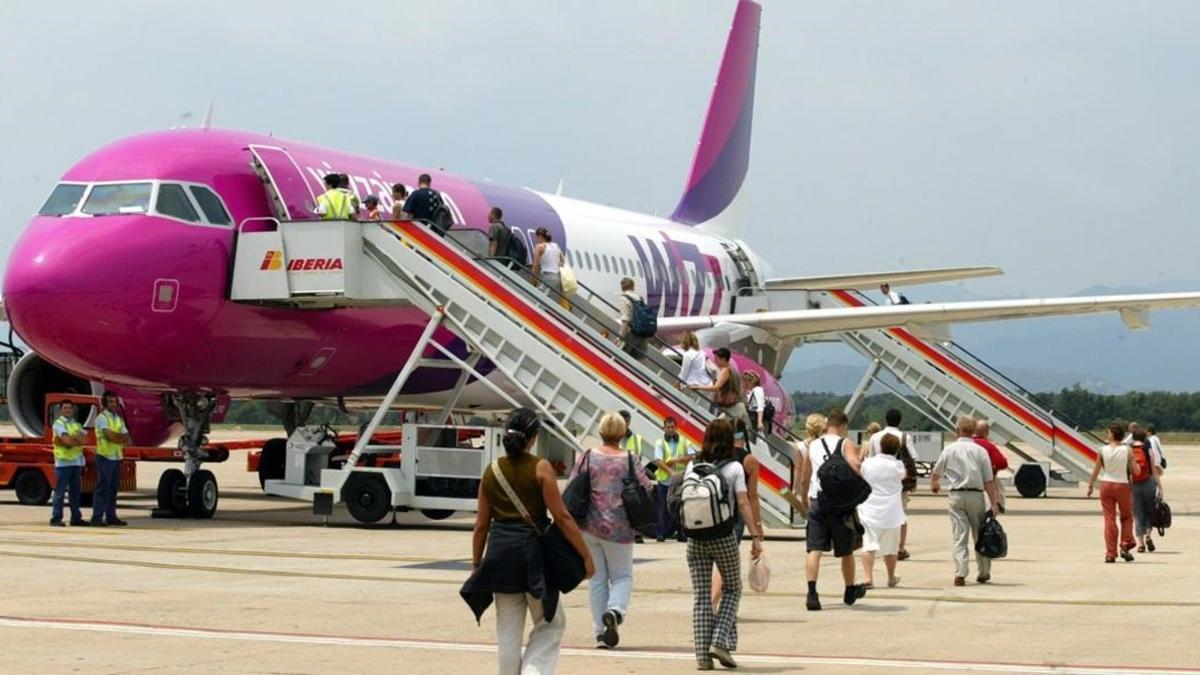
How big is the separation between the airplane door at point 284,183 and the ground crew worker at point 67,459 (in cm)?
325

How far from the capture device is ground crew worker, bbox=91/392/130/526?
20.8m

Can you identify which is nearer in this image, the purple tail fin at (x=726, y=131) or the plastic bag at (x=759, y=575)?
the plastic bag at (x=759, y=575)

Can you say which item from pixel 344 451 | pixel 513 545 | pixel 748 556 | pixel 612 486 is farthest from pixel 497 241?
pixel 513 545

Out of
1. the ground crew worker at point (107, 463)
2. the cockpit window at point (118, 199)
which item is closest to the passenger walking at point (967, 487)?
the cockpit window at point (118, 199)

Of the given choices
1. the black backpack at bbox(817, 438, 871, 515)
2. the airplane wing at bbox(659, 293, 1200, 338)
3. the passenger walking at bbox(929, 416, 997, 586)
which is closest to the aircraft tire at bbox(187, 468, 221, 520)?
the airplane wing at bbox(659, 293, 1200, 338)

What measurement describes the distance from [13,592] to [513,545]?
18.5ft

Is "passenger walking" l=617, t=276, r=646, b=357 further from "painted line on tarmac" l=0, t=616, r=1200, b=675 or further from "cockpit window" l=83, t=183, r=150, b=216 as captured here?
Answer: "painted line on tarmac" l=0, t=616, r=1200, b=675

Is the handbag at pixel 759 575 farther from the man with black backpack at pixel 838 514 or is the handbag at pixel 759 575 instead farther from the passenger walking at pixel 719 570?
the man with black backpack at pixel 838 514

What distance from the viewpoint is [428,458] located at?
21.4 m

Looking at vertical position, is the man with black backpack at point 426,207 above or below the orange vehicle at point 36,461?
above

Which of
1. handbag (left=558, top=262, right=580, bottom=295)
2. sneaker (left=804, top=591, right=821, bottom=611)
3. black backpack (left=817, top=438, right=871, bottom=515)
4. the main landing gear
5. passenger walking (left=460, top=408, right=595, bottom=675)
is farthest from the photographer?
handbag (left=558, top=262, right=580, bottom=295)

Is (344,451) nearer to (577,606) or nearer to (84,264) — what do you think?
(84,264)

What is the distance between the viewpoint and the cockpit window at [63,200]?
814 inches

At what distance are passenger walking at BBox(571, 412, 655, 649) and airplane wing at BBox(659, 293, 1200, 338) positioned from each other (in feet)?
51.8
